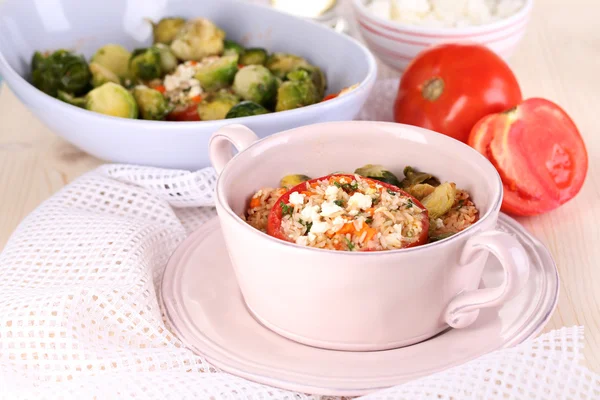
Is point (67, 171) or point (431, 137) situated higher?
point (431, 137)

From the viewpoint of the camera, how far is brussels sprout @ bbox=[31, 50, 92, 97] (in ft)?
4.59

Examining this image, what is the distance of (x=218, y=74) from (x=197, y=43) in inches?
5.7

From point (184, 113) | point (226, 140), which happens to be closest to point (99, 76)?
point (184, 113)

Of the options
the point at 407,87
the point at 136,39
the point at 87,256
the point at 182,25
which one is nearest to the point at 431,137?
the point at 407,87

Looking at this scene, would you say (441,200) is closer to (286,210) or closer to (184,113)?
(286,210)

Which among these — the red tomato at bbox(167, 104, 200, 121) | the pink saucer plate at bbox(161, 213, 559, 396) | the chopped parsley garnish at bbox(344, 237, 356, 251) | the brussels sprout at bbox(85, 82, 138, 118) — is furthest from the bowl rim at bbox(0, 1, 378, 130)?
the chopped parsley garnish at bbox(344, 237, 356, 251)

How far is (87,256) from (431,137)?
1.66 ft

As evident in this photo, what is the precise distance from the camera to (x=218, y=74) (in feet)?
4.58

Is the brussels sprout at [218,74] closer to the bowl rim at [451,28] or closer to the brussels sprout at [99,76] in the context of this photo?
the brussels sprout at [99,76]

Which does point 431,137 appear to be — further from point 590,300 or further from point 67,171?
point 67,171

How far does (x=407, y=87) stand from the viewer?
4.49 ft

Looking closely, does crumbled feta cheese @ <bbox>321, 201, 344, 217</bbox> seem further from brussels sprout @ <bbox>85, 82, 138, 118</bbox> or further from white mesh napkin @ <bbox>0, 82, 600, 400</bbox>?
brussels sprout @ <bbox>85, 82, 138, 118</bbox>

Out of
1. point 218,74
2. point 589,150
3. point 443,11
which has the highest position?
point 218,74

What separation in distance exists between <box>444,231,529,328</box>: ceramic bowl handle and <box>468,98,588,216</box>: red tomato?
389mm
